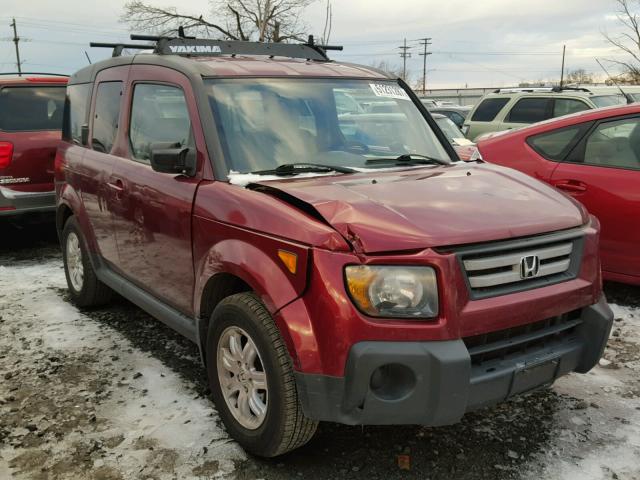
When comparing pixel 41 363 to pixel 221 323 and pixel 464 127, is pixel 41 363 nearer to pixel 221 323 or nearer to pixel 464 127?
pixel 221 323

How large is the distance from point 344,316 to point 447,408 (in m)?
0.56

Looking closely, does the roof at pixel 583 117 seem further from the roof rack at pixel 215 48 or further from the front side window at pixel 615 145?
the roof rack at pixel 215 48

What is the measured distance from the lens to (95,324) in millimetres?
4961

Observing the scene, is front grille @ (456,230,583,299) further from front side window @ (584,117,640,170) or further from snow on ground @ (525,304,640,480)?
front side window @ (584,117,640,170)

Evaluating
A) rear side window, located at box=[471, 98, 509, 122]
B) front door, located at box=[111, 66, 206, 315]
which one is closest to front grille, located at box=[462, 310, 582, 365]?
front door, located at box=[111, 66, 206, 315]

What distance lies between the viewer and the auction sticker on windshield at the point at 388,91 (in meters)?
4.05

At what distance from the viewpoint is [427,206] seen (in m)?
2.72

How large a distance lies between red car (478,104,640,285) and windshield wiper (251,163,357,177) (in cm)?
252

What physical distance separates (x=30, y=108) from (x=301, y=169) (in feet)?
17.5

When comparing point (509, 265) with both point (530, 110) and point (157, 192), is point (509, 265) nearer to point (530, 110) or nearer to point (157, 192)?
point (157, 192)

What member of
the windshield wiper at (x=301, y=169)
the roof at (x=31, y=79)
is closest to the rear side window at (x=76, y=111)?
the roof at (x=31, y=79)

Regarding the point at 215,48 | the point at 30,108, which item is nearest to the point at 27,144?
the point at 30,108

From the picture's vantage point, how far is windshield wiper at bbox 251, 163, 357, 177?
3.20m

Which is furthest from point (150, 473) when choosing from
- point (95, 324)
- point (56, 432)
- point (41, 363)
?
point (95, 324)
